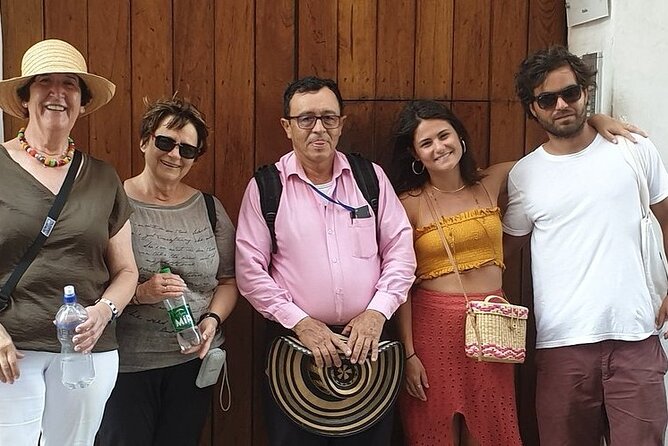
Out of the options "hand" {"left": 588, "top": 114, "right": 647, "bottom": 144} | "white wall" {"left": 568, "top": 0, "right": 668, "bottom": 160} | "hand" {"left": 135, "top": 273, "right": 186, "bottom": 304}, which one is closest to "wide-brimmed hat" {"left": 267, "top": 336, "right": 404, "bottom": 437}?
"hand" {"left": 135, "top": 273, "right": 186, "bottom": 304}

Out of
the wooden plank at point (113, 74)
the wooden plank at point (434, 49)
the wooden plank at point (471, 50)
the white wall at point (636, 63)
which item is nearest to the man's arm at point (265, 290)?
the wooden plank at point (113, 74)

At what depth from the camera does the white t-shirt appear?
110 inches

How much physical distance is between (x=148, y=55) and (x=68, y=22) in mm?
331

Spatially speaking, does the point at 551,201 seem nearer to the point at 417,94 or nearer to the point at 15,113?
the point at 417,94

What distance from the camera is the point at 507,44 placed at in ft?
11.5

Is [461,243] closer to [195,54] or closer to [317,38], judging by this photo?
[317,38]

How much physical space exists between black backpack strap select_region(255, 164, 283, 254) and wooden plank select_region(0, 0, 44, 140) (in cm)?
108

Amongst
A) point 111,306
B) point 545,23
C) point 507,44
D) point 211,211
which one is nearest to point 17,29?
point 211,211

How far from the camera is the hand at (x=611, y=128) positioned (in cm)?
287

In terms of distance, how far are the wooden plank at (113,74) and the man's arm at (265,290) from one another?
686 millimetres

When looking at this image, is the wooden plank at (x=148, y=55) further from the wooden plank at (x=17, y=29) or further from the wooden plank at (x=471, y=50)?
the wooden plank at (x=471, y=50)

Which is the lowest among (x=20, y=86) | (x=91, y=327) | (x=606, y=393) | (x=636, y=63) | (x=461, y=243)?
(x=606, y=393)

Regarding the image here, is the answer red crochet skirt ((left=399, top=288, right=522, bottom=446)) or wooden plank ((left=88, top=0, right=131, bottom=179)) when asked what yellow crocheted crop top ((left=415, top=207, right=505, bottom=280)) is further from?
wooden plank ((left=88, top=0, right=131, bottom=179))

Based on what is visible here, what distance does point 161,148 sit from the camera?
8.62ft
